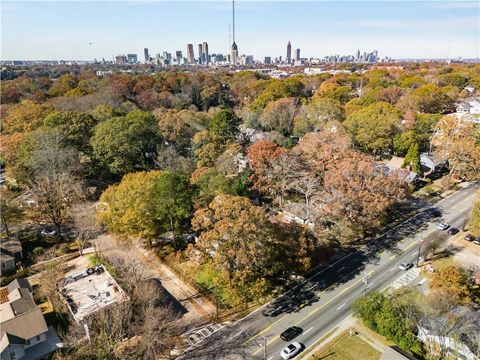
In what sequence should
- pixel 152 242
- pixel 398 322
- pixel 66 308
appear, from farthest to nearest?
pixel 152 242, pixel 66 308, pixel 398 322

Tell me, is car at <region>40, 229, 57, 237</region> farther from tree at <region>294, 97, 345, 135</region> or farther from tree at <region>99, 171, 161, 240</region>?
tree at <region>294, 97, 345, 135</region>

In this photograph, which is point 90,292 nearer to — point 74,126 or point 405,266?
point 405,266

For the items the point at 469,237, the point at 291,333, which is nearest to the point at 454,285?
the point at 291,333

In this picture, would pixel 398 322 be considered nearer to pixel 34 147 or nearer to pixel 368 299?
pixel 368 299

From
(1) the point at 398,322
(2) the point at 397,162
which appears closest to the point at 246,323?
(1) the point at 398,322

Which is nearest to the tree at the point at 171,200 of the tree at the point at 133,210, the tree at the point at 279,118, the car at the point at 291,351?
the tree at the point at 133,210

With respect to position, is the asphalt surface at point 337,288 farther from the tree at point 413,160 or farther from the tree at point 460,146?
the tree at point 413,160
